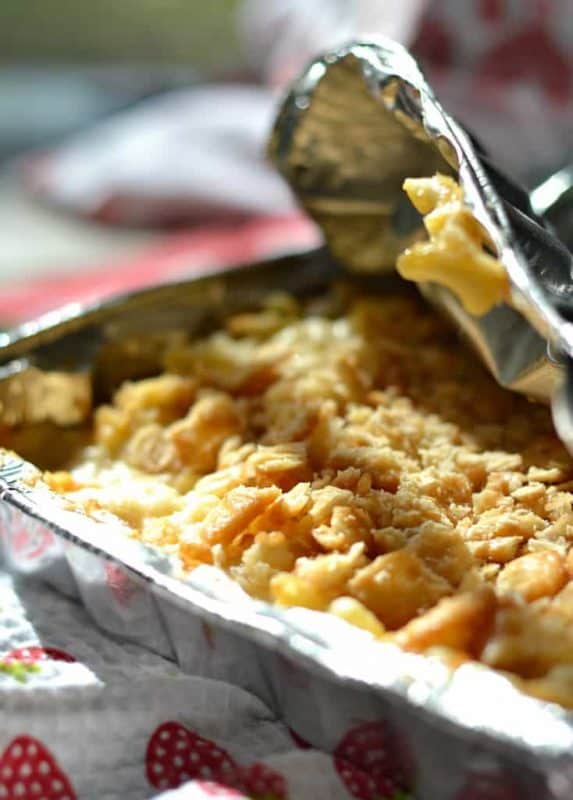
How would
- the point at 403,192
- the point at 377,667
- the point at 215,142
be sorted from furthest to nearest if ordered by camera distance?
the point at 215,142, the point at 403,192, the point at 377,667

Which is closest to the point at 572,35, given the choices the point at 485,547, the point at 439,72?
the point at 439,72

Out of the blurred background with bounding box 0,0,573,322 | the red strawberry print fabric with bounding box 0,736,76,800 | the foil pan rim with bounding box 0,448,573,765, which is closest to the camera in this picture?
the foil pan rim with bounding box 0,448,573,765

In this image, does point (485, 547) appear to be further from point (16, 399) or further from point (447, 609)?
point (16, 399)

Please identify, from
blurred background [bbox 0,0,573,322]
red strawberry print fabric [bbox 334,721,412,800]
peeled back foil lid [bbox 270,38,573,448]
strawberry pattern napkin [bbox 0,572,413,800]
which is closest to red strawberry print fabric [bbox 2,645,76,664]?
strawberry pattern napkin [bbox 0,572,413,800]

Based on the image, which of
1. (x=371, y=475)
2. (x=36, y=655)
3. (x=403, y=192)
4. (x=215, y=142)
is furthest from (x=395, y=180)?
(x=215, y=142)

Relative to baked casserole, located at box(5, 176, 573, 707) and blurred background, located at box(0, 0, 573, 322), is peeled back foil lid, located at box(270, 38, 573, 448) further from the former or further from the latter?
blurred background, located at box(0, 0, 573, 322)

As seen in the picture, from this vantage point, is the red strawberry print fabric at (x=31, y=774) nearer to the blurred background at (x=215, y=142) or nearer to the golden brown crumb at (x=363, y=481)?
the golden brown crumb at (x=363, y=481)

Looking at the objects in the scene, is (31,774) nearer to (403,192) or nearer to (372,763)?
(372,763)
